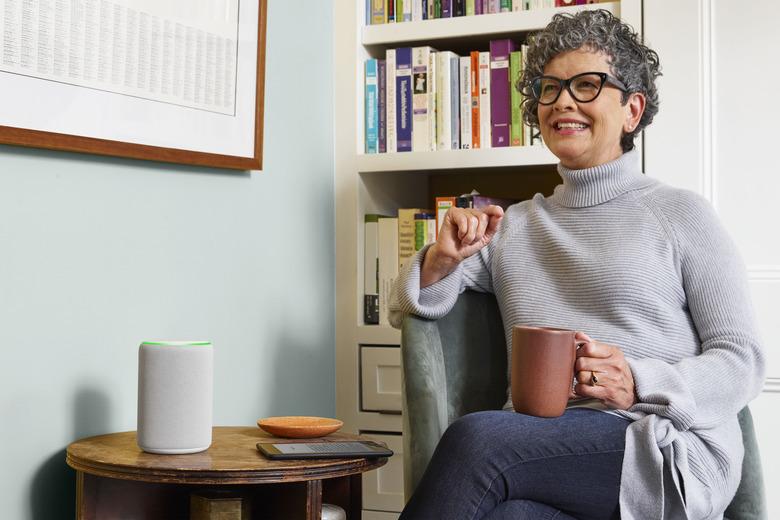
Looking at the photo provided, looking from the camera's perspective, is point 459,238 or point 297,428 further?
point 459,238

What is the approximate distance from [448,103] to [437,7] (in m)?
0.26

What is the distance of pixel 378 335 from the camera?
2.31m

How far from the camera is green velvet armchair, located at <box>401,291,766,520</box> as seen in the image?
5.24 ft

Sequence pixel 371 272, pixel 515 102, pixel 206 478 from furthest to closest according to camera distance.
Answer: pixel 371 272
pixel 515 102
pixel 206 478

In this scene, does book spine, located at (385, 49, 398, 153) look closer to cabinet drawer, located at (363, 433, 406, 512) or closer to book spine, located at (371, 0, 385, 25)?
book spine, located at (371, 0, 385, 25)

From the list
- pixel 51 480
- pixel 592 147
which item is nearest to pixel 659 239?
pixel 592 147

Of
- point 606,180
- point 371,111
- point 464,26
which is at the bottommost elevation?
point 606,180

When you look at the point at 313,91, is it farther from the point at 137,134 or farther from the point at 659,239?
the point at 659,239

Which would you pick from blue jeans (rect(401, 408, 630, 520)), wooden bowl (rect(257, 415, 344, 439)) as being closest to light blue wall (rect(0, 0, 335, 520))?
wooden bowl (rect(257, 415, 344, 439))

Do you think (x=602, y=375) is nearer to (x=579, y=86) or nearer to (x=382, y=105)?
(x=579, y=86)

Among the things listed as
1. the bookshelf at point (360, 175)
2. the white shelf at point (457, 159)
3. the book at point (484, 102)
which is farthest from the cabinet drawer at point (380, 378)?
the book at point (484, 102)

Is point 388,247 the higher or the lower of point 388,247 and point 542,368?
the higher

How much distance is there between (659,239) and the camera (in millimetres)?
1667

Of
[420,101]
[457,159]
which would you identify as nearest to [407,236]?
[457,159]
